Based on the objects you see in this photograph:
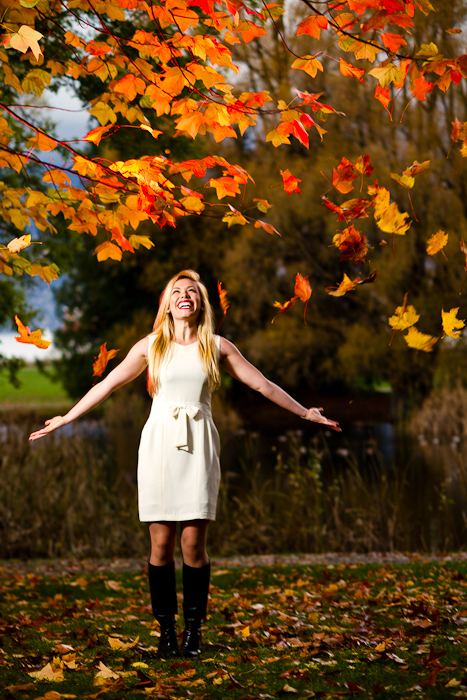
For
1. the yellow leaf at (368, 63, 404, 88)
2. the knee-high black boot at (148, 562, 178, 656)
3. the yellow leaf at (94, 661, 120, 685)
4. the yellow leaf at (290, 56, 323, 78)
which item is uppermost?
the yellow leaf at (290, 56, 323, 78)

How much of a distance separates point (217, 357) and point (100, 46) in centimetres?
174

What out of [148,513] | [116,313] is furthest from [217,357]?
[116,313]

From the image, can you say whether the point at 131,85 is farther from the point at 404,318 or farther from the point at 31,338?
the point at 404,318

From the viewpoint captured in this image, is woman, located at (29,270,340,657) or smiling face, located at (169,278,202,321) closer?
woman, located at (29,270,340,657)

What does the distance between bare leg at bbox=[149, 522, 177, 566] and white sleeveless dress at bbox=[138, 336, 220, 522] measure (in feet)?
0.22

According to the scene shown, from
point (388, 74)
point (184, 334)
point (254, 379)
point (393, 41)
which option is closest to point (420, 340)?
point (254, 379)

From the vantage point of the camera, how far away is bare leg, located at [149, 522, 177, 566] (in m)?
3.26

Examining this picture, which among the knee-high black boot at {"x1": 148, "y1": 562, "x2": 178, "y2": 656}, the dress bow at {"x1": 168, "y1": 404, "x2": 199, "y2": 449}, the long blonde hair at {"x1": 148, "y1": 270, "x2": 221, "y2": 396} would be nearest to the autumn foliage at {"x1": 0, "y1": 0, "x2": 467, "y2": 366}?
the long blonde hair at {"x1": 148, "y1": 270, "x2": 221, "y2": 396}

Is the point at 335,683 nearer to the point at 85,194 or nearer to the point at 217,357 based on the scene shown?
the point at 217,357

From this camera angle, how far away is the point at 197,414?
3254 millimetres

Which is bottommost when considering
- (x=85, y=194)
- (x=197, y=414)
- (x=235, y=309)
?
(x=197, y=414)

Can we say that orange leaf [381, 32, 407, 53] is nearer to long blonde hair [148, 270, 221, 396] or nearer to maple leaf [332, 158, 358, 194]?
maple leaf [332, 158, 358, 194]

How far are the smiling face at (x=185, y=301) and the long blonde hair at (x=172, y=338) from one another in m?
0.03

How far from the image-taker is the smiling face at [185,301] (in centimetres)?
336
